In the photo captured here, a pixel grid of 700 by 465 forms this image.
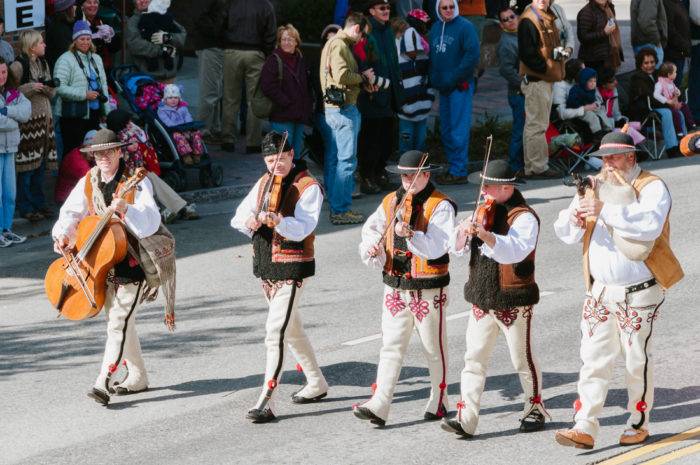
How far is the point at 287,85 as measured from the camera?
672 inches

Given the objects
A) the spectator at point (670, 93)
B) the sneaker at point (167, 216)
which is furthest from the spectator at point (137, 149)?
the spectator at point (670, 93)

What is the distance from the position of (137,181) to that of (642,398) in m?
3.86

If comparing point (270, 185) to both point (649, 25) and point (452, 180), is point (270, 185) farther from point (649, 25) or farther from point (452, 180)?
point (649, 25)

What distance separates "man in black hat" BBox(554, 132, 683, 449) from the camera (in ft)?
31.0

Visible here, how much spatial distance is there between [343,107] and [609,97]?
483 centimetres

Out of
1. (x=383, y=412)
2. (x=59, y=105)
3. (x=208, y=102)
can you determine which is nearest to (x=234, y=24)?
(x=208, y=102)

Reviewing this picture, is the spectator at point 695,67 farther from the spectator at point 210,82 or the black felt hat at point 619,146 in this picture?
the black felt hat at point 619,146

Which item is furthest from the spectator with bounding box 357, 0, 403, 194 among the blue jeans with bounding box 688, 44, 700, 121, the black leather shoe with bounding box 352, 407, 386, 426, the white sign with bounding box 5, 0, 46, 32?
the black leather shoe with bounding box 352, 407, 386, 426

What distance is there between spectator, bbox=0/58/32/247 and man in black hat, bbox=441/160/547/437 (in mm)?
7456

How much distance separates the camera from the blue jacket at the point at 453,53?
1816 cm

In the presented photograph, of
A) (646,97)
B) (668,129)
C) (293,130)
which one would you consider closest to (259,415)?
(293,130)

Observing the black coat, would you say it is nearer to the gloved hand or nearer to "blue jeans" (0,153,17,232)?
the gloved hand

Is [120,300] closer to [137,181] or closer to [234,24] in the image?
[137,181]

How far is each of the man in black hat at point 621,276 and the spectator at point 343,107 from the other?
700 cm
